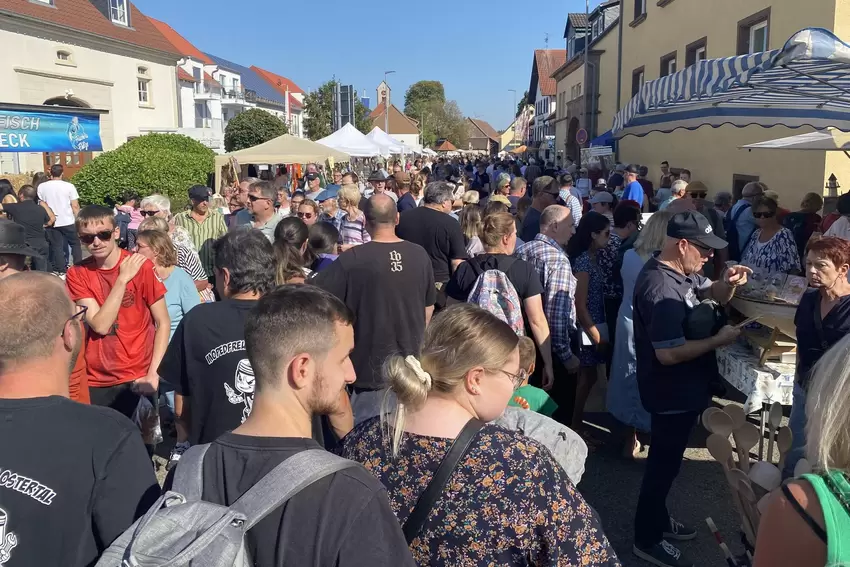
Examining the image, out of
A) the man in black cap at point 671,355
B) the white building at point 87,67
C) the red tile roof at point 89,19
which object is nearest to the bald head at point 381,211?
the man in black cap at point 671,355

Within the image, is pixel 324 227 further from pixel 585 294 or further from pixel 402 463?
pixel 402 463

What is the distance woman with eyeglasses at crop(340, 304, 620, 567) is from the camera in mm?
1630

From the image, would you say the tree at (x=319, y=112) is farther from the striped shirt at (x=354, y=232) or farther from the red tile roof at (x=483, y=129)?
the red tile roof at (x=483, y=129)

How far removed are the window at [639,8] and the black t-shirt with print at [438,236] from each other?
15273 mm

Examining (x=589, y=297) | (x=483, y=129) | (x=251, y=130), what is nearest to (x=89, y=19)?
(x=251, y=130)

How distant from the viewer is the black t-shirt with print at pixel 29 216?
33.0 ft

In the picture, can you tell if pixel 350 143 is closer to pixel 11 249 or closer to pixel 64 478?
pixel 11 249

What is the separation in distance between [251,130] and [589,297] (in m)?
36.1

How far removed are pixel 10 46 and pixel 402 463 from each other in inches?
1098

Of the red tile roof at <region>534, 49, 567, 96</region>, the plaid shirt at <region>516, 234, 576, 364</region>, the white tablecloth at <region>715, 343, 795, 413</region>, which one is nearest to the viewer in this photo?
the white tablecloth at <region>715, 343, 795, 413</region>

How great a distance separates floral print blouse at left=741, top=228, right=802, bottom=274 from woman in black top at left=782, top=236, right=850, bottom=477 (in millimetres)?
2640

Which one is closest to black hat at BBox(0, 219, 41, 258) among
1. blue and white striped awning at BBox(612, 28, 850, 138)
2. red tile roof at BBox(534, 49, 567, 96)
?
blue and white striped awning at BBox(612, 28, 850, 138)

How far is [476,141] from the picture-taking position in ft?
398

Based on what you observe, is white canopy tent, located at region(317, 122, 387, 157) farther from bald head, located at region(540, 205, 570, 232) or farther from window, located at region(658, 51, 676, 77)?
bald head, located at region(540, 205, 570, 232)
